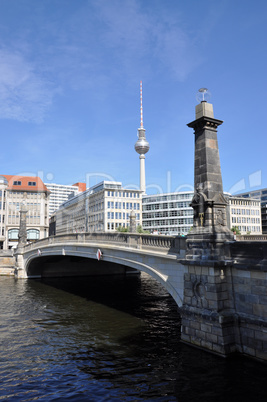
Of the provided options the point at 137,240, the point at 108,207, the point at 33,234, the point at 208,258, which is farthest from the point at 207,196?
the point at 108,207

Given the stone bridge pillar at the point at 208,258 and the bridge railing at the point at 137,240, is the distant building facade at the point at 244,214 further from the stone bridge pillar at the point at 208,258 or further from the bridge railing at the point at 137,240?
the stone bridge pillar at the point at 208,258

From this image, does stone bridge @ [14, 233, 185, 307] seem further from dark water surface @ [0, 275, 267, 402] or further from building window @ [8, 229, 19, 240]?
building window @ [8, 229, 19, 240]

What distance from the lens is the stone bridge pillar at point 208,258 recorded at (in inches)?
540

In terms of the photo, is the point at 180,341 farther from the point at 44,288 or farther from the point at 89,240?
the point at 44,288

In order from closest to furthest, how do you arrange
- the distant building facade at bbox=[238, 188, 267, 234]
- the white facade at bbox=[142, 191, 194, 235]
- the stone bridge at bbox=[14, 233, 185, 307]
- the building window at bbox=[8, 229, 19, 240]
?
the stone bridge at bbox=[14, 233, 185, 307]
the building window at bbox=[8, 229, 19, 240]
the white facade at bbox=[142, 191, 194, 235]
the distant building facade at bbox=[238, 188, 267, 234]

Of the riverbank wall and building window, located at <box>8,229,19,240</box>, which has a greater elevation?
building window, located at <box>8,229,19,240</box>

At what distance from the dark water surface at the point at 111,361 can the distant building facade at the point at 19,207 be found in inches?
2534

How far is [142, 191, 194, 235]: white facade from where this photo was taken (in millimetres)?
105438

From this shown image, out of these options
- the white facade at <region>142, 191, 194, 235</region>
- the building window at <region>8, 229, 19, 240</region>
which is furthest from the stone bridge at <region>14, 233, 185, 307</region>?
the white facade at <region>142, 191, 194, 235</region>

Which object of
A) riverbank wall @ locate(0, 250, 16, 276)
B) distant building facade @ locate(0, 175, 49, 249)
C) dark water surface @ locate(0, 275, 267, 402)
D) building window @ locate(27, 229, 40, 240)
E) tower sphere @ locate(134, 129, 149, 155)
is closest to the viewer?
dark water surface @ locate(0, 275, 267, 402)

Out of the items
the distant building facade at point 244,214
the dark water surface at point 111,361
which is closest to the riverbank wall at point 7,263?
the dark water surface at point 111,361

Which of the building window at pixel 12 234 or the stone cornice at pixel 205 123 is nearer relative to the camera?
A: the stone cornice at pixel 205 123

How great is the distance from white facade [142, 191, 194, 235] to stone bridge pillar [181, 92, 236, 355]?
89210 mm

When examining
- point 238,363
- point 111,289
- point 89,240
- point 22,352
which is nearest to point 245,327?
point 238,363
